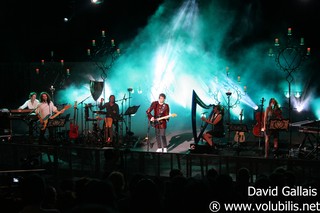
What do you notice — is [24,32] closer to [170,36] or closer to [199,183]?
[170,36]

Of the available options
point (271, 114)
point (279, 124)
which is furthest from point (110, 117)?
point (279, 124)

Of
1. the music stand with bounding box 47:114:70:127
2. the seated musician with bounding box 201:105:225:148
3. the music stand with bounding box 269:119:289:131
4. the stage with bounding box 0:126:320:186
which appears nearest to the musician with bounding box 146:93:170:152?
the stage with bounding box 0:126:320:186

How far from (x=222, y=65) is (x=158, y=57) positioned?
3.59 m

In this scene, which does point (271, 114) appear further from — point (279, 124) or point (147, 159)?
point (147, 159)

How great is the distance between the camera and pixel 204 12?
67.2 feet

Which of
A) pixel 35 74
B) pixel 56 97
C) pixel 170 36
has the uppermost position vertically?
pixel 170 36

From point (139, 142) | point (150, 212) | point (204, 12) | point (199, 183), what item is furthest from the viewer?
point (204, 12)

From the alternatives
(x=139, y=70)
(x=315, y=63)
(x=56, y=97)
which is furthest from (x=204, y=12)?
(x=56, y=97)

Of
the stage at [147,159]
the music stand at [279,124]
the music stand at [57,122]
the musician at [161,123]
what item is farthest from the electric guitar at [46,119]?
the music stand at [279,124]

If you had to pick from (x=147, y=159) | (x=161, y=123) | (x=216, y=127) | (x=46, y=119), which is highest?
(x=46, y=119)

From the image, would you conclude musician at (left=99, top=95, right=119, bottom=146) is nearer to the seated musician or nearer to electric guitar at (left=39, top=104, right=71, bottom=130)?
electric guitar at (left=39, top=104, right=71, bottom=130)

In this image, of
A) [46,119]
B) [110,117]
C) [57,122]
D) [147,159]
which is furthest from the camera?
[110,117]

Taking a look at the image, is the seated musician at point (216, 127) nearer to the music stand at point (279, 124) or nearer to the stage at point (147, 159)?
the stage at point (147, 159)

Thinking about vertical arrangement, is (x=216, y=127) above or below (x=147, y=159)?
above
